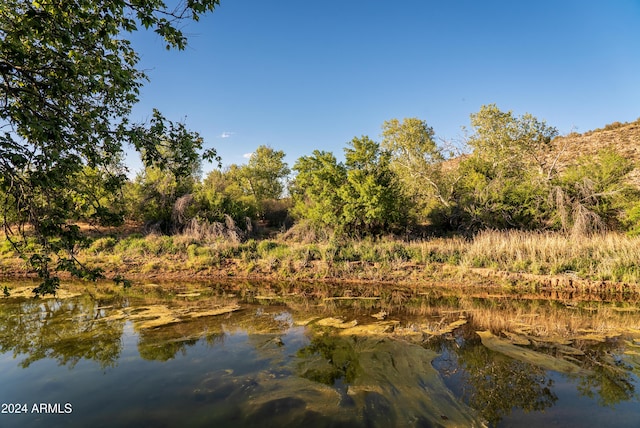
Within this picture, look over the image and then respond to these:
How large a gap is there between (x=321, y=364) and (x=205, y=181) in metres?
24.7

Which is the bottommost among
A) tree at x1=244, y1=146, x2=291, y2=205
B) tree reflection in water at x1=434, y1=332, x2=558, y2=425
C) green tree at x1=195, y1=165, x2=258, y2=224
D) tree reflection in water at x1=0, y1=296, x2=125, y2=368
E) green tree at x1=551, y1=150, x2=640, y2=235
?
tree reflection in water at x1=434, y1=332, x2=558, y2=425

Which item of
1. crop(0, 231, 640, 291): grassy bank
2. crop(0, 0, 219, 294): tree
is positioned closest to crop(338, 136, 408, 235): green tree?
crop(0, 231, 640, 291): grassy bank

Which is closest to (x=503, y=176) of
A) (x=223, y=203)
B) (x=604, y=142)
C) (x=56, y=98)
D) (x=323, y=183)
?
(x=323, y=183)

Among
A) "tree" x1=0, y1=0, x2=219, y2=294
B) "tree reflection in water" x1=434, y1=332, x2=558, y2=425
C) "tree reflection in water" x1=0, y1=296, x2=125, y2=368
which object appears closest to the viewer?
"tree" x1=0, y1=0, x2=219, y2=294

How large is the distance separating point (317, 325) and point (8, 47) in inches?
308

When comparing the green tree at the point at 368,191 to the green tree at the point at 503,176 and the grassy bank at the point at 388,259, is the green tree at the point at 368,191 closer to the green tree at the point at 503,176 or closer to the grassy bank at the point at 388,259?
the grassy bank at the point at 388,259

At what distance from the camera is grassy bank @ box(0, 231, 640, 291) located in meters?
13.2

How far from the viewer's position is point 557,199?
17812 millimetres

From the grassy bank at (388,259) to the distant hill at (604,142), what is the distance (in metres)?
25.1

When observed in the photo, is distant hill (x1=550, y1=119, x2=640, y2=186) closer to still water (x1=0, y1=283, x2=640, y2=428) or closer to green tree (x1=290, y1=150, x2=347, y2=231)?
green tree (x1=290, y1=150, x2=347, y2=231)

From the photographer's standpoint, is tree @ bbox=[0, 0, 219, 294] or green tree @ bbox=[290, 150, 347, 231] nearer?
tree @ bbox=[0, 0, 219, 294]

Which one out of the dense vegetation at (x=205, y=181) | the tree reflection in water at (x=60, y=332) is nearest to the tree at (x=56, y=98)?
the dense vegetation at (x=205, y=181)

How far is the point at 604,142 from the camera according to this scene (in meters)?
39.9

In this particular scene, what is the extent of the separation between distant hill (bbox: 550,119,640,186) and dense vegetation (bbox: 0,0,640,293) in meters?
15.6
